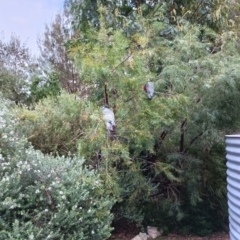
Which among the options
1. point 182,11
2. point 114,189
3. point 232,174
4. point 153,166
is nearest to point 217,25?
point 182,11

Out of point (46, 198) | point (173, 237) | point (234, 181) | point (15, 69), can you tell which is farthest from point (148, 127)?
point (15, 69)

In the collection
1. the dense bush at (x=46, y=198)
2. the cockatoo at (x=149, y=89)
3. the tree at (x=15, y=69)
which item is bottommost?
the dense bush at (x=46, y=198)

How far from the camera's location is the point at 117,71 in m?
4.04

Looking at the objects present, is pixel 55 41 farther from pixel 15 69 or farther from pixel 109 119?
pixel 109 119

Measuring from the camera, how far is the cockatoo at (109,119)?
4.11 meters

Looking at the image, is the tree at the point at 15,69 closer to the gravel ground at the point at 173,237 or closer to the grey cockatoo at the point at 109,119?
the gravel ground at the point at 173,237

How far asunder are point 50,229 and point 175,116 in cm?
199

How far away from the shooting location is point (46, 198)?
3.49 m

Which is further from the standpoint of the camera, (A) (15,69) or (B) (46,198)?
(A) (15,69)

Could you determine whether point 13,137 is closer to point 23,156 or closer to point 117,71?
point 23,156

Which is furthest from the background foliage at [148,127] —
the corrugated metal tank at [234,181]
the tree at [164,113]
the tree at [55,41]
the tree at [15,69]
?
the tree at [55,41]

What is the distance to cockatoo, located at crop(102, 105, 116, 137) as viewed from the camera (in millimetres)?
4109

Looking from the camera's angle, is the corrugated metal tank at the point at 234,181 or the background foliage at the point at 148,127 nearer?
the corrugated metal tank at the point at 234,181

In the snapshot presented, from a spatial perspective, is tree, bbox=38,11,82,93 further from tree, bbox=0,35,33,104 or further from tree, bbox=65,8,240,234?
tree, bbox=65,8,240,234
